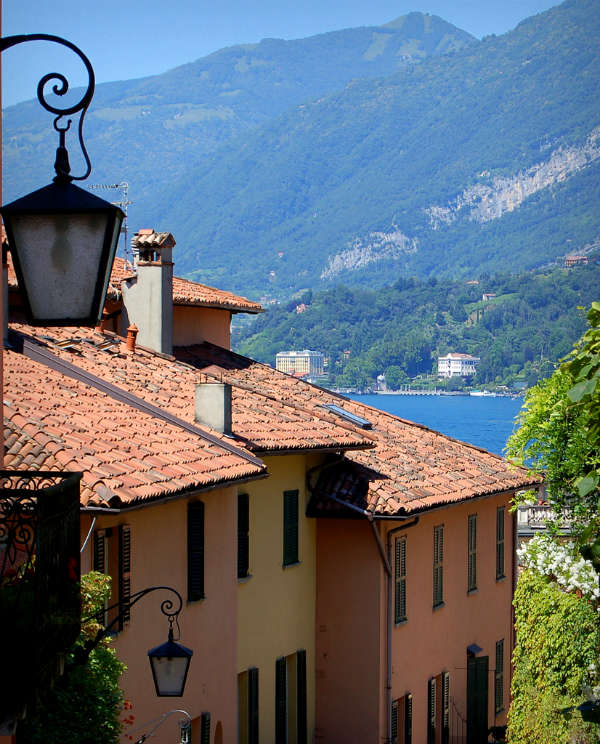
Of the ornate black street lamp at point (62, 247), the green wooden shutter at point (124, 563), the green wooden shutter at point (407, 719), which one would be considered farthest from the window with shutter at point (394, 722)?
the ornate black street lamp at point (62, 247)

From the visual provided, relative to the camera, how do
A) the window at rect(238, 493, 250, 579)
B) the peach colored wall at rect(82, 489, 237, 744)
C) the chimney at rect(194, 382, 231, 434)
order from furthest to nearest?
the window at rect(238, 493, 250, 579) → the chimney at rect(194, 382, 231, 434) → the peach colored wall at rect(82, 489, 237, 744)

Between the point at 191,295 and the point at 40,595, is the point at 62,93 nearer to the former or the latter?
the point at 40,595

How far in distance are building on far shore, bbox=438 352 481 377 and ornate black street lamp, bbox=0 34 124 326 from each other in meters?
165

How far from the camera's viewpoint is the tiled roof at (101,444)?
35.4 feet

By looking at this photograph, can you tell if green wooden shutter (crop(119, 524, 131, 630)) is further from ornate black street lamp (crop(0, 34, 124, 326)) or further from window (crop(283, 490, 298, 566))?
ornate black street lamp (crop(0, 34, 124, 326))

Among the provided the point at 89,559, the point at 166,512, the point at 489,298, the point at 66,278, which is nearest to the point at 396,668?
the point at 166,512

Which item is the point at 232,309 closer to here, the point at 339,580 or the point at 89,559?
the point at 339,580

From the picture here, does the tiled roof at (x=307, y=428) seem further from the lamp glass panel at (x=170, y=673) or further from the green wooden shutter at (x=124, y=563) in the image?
the lamp glass panel at (x=170, y=673)

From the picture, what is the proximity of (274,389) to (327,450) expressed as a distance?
5.01m

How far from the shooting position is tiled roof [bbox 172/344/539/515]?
18141 mm

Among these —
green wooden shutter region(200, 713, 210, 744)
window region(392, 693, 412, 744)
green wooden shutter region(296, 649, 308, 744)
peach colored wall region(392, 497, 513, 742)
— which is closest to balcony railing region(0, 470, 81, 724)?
green wooden shutter region(200, 713, 210, 744)

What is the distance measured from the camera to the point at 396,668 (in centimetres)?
1869

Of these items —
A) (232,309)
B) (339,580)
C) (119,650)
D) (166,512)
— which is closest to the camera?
(119,650)

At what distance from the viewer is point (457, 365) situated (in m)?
176
